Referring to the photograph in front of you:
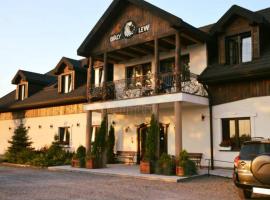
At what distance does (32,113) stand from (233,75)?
17649 mm

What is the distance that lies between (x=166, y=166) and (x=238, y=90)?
5.11 metres

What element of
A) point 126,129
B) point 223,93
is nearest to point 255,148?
point 223,93

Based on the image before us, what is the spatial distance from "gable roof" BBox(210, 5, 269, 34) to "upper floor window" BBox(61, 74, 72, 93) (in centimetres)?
1177

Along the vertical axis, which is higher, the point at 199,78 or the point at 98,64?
the point at 98,64

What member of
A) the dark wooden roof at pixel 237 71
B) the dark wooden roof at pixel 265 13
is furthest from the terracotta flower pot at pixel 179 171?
the dark wooden roof at pixel 265 13

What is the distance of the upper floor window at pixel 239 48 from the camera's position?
16.6 metres

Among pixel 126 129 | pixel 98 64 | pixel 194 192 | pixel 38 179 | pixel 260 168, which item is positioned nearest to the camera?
pixel 260 168

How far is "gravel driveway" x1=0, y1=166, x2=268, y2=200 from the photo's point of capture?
10023 mm

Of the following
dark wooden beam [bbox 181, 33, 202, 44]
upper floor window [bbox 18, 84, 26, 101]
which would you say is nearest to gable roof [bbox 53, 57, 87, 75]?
upper floor window [bbox 18, 84, 26, 101]

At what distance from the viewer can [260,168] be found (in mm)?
8555

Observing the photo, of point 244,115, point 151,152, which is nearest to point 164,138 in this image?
point 151,152

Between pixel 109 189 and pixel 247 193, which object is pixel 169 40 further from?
pixel 247 193

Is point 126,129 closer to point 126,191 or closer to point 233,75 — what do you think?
point 233,75

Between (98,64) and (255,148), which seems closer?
(255,148)
